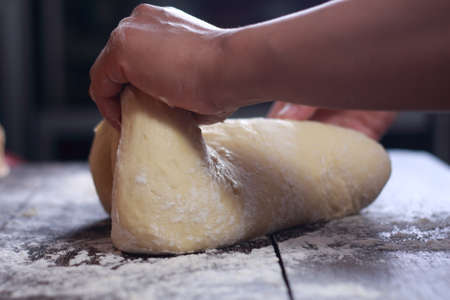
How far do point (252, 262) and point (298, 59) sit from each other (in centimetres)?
37

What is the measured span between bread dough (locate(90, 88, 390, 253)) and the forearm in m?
0.20

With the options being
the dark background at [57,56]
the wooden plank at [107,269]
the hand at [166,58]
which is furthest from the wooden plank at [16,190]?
the dark background at [57,56]

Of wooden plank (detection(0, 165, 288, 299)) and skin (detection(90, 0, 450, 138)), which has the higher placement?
skin (detection(90, 0, 450, 138))

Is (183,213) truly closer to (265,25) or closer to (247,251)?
(247,251)

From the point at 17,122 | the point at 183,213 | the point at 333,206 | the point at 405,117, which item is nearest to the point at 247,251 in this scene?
the point at 183,213

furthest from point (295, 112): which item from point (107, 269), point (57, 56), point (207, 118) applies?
point (57, 56)

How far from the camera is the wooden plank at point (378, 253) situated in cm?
78

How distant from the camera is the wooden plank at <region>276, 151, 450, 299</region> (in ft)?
2.55

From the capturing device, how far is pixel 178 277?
84 cm

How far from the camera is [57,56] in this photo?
4043 millimetres

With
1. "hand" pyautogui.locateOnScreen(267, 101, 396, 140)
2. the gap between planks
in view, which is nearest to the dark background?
"hand" pyautogui.locateOnScreen(267, 101, 396, 140)

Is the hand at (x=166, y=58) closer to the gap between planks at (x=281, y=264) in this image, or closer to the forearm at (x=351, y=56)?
the forearm at (x=351, y=56)

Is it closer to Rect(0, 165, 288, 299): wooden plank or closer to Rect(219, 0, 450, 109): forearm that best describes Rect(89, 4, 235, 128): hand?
Rect(219, 0, 450, 109): forearm

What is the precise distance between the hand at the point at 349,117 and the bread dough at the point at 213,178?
0.92 ft
